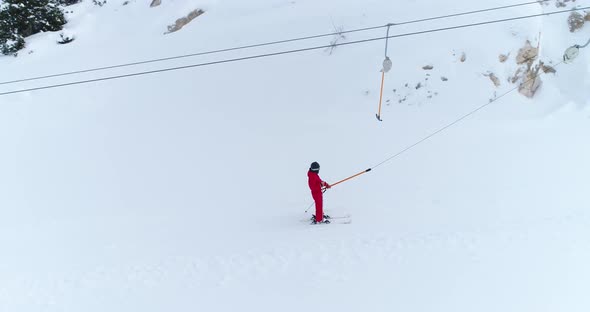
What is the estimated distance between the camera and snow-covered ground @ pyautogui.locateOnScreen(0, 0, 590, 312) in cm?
646

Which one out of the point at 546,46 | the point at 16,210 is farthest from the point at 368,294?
the point at 546,46

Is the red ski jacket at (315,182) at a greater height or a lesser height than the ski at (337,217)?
greater

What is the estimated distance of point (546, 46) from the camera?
11891 mm

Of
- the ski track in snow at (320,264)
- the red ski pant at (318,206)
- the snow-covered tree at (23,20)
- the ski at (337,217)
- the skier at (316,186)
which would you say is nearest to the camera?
the ski track in snow at (320,264)

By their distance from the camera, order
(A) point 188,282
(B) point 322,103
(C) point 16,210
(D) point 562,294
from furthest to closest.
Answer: (B) point 322,103 < (C) point 16,210 < (A) point 188,282 < (D) point 562,294

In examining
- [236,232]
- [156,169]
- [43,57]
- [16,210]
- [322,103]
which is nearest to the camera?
[236,232]

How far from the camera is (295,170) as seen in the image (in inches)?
382

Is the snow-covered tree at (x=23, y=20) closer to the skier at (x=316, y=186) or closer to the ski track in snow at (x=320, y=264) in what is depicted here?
the ski track in snow at (x=320, y=264)

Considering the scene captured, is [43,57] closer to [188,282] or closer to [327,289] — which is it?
[188,282]

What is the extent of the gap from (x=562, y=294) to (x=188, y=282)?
20.2 ft

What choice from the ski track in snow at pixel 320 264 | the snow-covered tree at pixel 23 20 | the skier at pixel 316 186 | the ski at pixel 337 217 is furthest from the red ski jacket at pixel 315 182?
the snow-covered tree at pixel 23 20

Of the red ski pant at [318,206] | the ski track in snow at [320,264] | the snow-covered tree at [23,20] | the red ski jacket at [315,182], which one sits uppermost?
the snow-covered tree at [23,20]

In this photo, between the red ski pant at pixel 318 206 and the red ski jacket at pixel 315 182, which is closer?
the red ski jacket at pixel 315 182

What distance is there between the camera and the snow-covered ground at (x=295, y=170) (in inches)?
255
